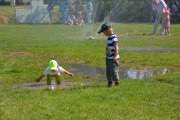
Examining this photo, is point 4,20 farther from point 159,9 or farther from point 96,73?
point 96,73

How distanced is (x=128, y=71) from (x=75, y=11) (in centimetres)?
2858

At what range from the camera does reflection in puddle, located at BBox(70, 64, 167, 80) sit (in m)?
12.9

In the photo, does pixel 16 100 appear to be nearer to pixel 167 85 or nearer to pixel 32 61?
pixel 167 85

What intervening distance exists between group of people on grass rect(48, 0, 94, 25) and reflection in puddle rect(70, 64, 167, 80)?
2268cm

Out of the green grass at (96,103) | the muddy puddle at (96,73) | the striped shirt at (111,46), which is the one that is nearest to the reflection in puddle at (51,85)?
the muddy puddle at (96,73)

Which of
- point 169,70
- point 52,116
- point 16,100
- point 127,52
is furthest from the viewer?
point 127,52

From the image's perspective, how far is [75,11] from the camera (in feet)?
138

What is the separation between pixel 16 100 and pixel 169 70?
207 inches

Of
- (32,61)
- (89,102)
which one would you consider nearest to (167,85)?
(89,102)

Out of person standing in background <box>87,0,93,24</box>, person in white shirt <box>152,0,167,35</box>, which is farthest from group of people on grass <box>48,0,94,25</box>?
person in white shirt <box>152,0,167,35</box>

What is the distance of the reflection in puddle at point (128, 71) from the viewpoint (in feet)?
42.4

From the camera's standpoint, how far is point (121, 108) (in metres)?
8.77

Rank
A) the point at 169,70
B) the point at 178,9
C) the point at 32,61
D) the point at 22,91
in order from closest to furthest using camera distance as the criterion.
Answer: the point at 22,91
the point at 169,70
the point at 32,61
the point at 178,9

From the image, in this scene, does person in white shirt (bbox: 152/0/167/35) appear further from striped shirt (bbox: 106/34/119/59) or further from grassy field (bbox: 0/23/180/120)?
striped shirt (bbox: 106/34/119/59)
